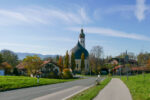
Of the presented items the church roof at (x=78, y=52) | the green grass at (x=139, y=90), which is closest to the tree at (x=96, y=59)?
the church roof at (x=78, y=52)

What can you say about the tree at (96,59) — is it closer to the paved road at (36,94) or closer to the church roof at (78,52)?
the church roof at (78,52)

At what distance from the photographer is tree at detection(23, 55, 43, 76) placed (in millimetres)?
47344

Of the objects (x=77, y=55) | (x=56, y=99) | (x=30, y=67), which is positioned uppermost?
(x=77, y=55)

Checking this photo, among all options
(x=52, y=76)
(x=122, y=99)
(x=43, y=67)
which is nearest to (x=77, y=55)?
(x=43, y=67)

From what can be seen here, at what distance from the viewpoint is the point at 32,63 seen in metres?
47.6

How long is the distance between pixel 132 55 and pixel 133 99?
4184 inches

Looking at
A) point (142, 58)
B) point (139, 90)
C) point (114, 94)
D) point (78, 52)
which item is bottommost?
point (114, 94)

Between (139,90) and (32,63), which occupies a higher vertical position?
(32,63)

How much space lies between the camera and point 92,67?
257ft

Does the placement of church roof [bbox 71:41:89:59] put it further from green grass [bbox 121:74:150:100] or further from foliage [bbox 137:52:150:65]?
green grass [bbox 121:74:150:100]

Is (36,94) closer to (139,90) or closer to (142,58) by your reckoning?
(139,90)

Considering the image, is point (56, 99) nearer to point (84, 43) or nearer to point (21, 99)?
point (21, 99)

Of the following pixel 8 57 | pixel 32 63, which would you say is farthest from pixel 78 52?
pixel 32 63

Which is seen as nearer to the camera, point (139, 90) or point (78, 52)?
point (139, 90)
